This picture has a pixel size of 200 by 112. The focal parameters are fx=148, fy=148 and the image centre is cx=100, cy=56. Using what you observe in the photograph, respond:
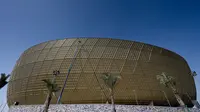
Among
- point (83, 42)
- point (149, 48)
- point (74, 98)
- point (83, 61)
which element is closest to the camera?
point (74, 98)

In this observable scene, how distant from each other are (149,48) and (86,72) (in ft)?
47.7

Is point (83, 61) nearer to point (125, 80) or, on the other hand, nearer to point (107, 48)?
point (107, 48)

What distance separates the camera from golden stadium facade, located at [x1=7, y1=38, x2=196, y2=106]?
83.6ft

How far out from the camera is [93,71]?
85.1ft

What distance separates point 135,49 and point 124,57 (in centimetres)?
339

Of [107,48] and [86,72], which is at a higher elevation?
[107,48]

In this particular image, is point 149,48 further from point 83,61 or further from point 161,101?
point 83,61

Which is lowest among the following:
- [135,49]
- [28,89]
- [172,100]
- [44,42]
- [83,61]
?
[172,100]

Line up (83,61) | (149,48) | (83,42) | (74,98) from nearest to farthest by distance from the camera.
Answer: (74,98), (83,61), (83,42), (149,48)

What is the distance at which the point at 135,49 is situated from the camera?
29594mm

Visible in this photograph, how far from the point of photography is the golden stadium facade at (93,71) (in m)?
25.5

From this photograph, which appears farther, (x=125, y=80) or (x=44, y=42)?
(x=44, y=42)

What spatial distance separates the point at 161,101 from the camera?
93.1ft

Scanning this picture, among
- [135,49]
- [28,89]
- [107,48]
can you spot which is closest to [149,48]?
[135,49]
